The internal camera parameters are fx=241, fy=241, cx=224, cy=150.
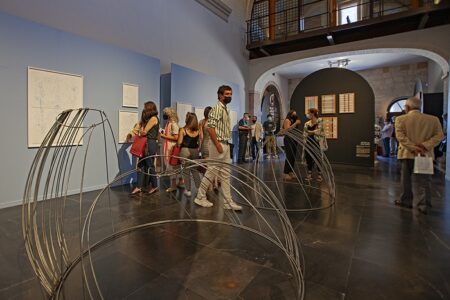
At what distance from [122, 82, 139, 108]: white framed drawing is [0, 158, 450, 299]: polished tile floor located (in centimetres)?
219

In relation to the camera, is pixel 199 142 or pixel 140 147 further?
pixel 199 142

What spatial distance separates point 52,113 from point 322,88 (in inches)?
275

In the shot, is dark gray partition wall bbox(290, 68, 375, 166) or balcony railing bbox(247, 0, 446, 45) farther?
balcony railing bbox(247, 0, 446, 45)

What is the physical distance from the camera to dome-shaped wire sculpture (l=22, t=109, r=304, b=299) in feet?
4.46

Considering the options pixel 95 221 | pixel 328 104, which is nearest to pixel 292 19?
pixel 328 104

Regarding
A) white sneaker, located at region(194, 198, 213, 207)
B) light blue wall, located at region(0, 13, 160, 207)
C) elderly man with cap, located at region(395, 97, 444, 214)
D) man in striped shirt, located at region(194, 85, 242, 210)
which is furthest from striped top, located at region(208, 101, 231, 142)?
light blue wall, located at region(0, 13, 160, 207)

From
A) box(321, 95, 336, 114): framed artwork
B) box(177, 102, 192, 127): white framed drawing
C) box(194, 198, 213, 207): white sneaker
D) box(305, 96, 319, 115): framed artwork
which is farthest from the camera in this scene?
box(305, 96, 319, 115): framed artwork

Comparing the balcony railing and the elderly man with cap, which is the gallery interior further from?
the balcony railing

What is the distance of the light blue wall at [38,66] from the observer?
3.05 m

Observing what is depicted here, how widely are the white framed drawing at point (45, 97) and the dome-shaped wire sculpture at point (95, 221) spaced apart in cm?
45

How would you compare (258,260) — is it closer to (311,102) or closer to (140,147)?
(140,147)

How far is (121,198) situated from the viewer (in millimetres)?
3570

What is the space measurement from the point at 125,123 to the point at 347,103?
20.2ft

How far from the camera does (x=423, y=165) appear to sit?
2.81 metres
